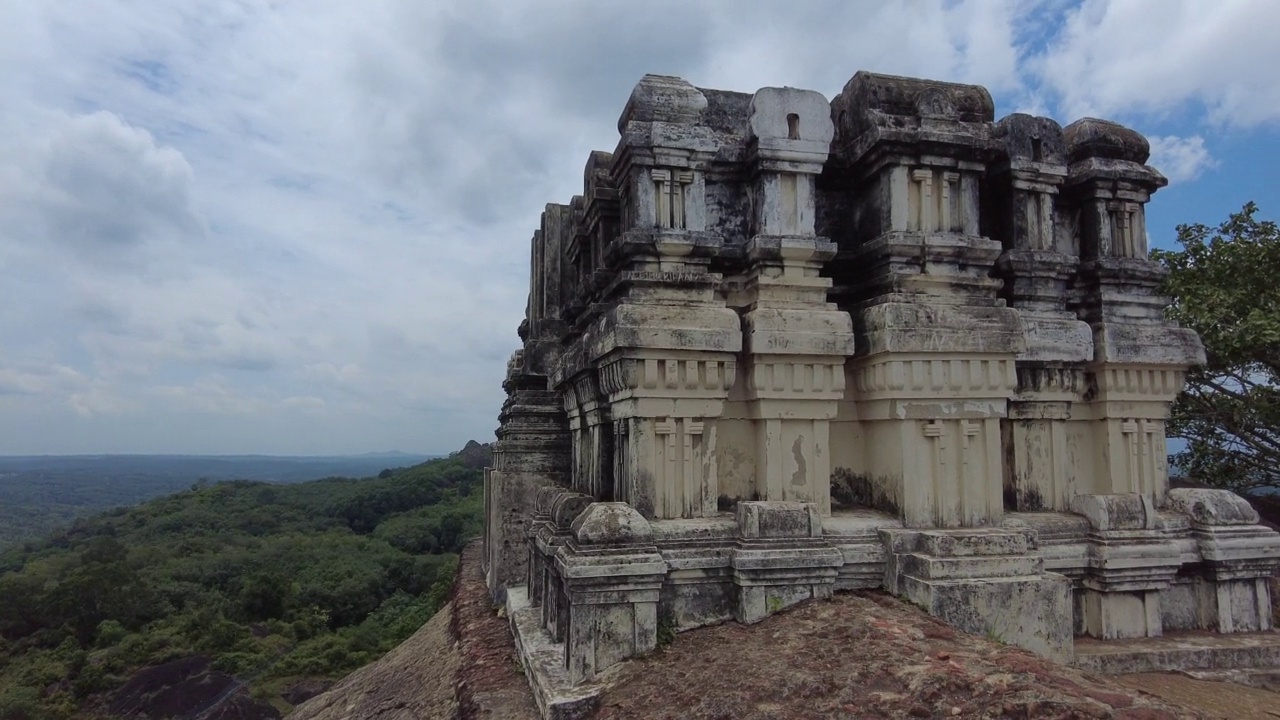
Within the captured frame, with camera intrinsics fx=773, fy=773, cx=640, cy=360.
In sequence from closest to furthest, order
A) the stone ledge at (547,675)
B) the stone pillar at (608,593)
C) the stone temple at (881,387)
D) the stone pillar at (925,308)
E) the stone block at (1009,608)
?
the stone ledge at (547,675), the stone pillar at (608,593), the stone block at (1009,608), the stone temple at (881,387), the stone pillar at (925,308)

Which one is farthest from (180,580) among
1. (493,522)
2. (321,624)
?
(493,522)

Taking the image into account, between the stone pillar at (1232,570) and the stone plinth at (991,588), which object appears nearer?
the stone plinth at (991,588)

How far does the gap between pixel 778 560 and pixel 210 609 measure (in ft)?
111

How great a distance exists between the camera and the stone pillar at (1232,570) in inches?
202

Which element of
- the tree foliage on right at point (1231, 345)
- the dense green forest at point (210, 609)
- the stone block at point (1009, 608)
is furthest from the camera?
the dense green forest at point (210, 609)

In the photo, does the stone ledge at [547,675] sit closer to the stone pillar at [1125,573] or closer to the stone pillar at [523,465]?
the stone pillar at [523,465]

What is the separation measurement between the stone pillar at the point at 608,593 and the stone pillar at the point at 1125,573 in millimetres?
2968

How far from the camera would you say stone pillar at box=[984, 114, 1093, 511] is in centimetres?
546

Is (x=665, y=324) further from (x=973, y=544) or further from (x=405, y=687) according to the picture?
(x=405, y=687)

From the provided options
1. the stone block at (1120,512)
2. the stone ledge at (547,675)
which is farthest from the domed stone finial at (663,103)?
the stone block at (1120,512)

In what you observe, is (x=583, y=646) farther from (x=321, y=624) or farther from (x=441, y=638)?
(x=321, y=624)

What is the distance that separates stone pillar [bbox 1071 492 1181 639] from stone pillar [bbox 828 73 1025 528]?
0.80m

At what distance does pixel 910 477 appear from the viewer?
4797 millimetres

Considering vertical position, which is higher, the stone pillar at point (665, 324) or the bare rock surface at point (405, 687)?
the stone pillar at point (665, 324)
